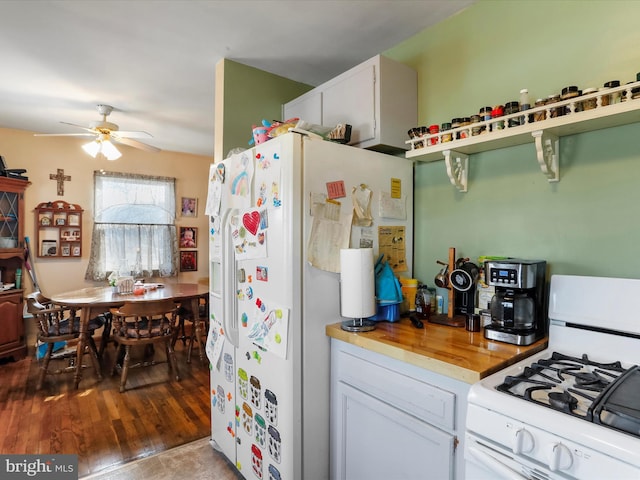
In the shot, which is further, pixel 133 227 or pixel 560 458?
pixel 133 227

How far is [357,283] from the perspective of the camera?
1.55 meters

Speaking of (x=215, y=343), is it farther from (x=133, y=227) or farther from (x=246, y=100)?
(x=133, y=227)

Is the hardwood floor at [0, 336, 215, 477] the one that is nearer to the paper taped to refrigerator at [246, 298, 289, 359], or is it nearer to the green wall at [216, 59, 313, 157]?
the paper taped to refrigerator at [246, 298, 289, 359]

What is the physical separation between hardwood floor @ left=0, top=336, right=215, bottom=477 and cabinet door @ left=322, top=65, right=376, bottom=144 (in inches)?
87.4

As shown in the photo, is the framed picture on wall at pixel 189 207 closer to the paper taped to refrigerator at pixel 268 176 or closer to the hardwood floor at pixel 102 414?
the hardwood floor at pixel 102 414

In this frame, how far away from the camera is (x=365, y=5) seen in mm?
1843

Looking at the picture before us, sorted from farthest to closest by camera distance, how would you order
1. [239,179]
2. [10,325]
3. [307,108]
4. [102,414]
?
1. [10,325]
2. [102,414]
3. [307,108]
4. [239,179]

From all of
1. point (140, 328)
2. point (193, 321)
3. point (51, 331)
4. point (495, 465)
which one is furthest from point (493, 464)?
point (51, 331)

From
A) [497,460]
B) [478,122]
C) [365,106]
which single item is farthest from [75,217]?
[497,460]

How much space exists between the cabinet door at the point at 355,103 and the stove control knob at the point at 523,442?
1463 mm

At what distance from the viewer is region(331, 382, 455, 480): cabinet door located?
1.23m

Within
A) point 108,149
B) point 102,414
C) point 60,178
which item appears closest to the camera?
point 102,414

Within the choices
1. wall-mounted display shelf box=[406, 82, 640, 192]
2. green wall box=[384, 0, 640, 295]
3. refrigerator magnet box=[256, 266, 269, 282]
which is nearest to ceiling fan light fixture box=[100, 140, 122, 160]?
refrigerator magnet box=[256, 266, 269, 282]

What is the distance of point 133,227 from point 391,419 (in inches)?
176
